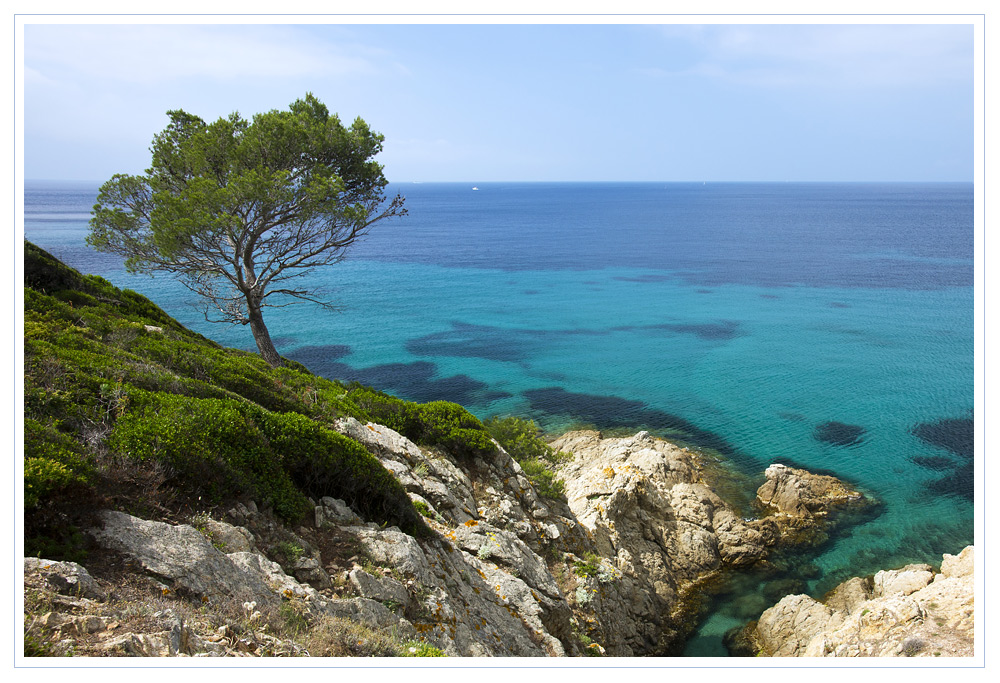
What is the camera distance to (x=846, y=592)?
671 inches

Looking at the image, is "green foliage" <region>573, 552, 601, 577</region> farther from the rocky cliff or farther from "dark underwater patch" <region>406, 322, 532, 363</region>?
"dark underwater patch" <region>406, 322, 532, 363</region>

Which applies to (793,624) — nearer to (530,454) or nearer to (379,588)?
(530,454)

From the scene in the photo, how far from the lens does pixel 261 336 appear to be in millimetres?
20406

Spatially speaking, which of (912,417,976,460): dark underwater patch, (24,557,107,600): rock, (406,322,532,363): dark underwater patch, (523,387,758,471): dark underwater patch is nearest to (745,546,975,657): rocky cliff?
(523,387,758,471): dark underwater patch

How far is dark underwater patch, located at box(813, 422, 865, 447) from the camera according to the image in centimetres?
2728

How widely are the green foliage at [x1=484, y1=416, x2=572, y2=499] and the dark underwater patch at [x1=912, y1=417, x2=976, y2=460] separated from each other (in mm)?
20499

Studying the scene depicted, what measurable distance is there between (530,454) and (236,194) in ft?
42.5

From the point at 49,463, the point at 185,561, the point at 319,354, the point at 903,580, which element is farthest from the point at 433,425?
the point at 319,354

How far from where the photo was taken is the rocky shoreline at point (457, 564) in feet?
18.1

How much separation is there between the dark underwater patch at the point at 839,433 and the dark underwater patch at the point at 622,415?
16.7 feet
